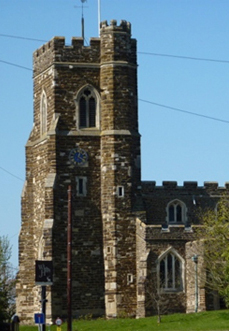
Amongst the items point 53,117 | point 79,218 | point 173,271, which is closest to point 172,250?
point 173,271

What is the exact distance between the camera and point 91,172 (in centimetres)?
7431

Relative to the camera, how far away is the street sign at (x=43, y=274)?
5912 cm

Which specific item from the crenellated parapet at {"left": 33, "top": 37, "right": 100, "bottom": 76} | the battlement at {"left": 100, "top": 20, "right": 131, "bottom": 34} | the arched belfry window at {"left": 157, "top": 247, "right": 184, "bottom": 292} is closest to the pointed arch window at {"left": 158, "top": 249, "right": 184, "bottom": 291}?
the arched belfry window at {"left": 157, "top": 247, "right": 184, "bottom": 292}

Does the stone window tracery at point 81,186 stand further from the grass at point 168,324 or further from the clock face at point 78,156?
the grass at point 168,324

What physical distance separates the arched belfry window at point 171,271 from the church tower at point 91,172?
5.98 ft

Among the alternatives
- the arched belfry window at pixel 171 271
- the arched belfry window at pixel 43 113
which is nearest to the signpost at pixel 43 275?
the arched belfry window at pixel 171 271

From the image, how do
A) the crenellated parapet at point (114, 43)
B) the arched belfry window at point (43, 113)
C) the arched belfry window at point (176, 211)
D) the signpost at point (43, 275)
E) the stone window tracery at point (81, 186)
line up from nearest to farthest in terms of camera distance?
the signpost at point (43, 275)
the stone window tracery at point (81, 186)
the crenellated parapet at point (114, 43)
the arched belfry window at point (43, 113)
the arched belfry window at point (176, 211)

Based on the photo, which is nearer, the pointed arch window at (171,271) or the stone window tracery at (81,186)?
the pointed arch window at (171,271)

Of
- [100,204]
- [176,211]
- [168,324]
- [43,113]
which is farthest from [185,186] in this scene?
[168,324]

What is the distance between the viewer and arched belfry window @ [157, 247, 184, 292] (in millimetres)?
72188

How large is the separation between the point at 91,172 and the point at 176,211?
8.12 meters

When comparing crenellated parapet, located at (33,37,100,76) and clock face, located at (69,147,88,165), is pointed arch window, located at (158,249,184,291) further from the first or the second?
crenellated parapet, located at (33,37,100,76)

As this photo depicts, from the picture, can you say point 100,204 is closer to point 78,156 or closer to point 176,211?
point 78,156

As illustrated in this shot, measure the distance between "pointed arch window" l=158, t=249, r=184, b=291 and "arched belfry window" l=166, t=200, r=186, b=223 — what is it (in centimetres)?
685
